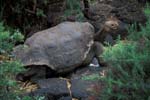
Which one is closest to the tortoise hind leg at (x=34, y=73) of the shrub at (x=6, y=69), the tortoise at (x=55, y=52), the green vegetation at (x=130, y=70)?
the tortoise at (x=55, y=52)

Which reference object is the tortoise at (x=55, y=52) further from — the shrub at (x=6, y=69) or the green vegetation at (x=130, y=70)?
the green vegetation at (x=130, y=70)

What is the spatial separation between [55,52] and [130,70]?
9.31ft

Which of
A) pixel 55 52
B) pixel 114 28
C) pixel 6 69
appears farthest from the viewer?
pixel 114 28

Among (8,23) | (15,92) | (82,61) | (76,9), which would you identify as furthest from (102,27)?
(15,92)

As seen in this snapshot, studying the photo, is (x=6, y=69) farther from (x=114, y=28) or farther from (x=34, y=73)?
(x=114, y=28)

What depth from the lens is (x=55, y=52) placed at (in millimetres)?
5781

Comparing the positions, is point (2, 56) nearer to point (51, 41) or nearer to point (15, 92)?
point (15, 92)

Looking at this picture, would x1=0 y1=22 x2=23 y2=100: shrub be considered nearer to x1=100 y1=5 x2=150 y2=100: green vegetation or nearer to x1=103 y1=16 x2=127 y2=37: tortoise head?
x1=100 y1=5 x2=150 y2=100: green vegetation

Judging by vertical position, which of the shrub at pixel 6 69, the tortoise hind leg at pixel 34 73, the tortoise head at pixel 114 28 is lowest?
the tortoise hind leg at pixel 34 73

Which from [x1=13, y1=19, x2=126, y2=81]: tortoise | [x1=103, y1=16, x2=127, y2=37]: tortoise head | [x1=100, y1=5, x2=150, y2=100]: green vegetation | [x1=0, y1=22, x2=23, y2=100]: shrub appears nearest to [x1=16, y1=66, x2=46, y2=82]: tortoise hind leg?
[x1=13, y1=19, x2=126, y2=81]: tortoise

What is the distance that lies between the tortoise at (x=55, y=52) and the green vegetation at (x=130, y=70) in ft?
7.69

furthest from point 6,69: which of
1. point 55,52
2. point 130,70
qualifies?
point 55,52

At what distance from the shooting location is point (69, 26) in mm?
6195

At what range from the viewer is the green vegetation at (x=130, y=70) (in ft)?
9.52
